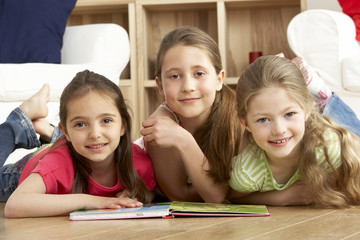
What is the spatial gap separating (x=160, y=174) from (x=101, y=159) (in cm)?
21

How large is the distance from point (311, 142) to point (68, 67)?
130 centimetres

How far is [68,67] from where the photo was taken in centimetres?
242

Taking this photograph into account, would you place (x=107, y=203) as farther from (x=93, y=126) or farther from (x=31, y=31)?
(x=31, y=31)

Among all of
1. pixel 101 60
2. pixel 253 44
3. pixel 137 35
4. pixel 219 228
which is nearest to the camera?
pixel 219 228

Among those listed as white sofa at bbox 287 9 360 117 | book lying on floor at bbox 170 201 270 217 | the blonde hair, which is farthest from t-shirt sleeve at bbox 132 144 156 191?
white sofa at bbox 287 9 360 117

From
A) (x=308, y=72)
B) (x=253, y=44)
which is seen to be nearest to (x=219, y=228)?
(x=308, y=72)

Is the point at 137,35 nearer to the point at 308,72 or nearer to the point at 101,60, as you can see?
the point at 101,60

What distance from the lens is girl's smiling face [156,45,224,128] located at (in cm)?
163

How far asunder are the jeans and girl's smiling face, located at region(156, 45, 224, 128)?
1.68 ft

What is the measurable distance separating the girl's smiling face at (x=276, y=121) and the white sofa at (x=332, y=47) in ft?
3.23

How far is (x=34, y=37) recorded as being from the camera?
8.89 ft

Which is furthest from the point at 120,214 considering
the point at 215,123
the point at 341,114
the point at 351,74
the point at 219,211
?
the point at 351,74

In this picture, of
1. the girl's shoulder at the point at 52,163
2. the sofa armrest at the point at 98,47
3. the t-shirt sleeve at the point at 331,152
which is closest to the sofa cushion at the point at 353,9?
the sofa armrest at the point at 98,47

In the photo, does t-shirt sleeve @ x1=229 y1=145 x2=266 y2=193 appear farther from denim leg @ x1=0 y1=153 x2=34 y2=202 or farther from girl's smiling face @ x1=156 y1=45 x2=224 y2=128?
denim leg @ x1=0 y1=153 x2=34 y2=202
